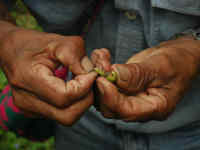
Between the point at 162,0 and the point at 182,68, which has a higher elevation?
the point at 162,0

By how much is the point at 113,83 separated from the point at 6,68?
42 cm

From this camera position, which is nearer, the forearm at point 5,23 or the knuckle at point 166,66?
the knuckle at point 166,66

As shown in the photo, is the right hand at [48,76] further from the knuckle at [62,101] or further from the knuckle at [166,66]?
the knuckle at [166,66]

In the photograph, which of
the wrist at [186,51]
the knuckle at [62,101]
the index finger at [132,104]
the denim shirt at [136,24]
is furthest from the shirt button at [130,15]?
the knuckle at [62,101]

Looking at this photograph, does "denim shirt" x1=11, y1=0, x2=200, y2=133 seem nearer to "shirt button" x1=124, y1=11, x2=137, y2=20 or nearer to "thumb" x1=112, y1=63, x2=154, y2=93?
"shirt button" x1=124, y1=11, x2=137, y2=20

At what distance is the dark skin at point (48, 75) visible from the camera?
76 centimetres

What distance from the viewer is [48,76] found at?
0.76 meters

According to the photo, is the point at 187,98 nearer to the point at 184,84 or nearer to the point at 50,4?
the point at 184,84

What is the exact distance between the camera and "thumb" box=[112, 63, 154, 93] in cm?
77

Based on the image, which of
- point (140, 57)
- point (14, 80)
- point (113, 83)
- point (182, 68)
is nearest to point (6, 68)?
point (14, 80)

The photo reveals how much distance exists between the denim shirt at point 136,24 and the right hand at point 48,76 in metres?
0.34

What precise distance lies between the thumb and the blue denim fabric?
33 centimetres

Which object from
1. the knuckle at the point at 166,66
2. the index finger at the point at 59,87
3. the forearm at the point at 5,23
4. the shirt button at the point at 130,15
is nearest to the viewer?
the index finger at the point at 59,87

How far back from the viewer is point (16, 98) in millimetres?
905
